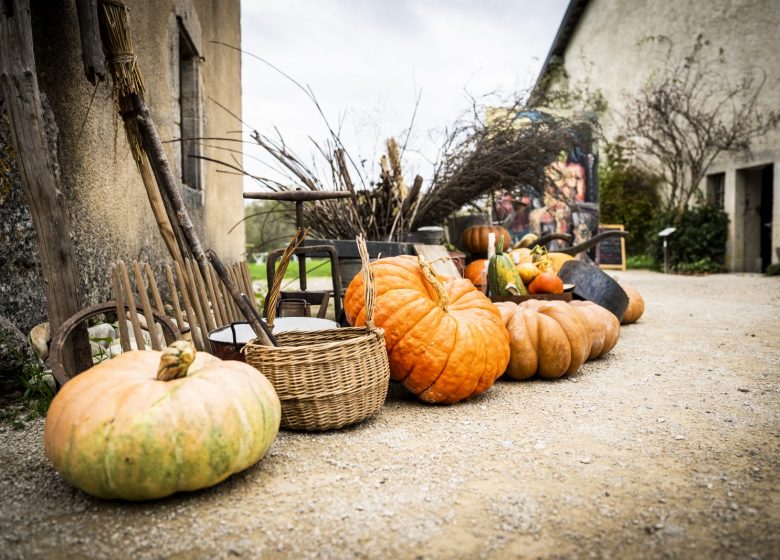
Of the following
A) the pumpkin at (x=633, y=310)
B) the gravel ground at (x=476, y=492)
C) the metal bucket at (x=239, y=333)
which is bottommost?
the gravel ground at (x=476, y=492)

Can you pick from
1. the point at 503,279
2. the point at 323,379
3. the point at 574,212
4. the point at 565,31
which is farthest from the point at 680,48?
the point at 323,379

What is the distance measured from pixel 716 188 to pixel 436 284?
12769mm

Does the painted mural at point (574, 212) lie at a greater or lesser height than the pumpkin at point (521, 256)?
greater

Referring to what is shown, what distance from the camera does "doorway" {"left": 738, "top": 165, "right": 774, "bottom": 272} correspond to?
12.2m

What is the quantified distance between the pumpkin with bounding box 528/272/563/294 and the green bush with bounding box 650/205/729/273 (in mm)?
9278

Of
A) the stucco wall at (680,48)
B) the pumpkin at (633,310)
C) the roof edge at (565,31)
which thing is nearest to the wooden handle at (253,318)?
the pumpkin at (633,310)

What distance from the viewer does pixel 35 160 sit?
7.77 feet

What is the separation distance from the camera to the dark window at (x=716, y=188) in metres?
12.9

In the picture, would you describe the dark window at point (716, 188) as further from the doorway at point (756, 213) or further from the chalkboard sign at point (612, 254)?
the chalkboard sign at point (612, 254)

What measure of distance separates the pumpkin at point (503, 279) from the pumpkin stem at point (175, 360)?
2.79 m

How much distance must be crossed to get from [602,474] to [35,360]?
252cm

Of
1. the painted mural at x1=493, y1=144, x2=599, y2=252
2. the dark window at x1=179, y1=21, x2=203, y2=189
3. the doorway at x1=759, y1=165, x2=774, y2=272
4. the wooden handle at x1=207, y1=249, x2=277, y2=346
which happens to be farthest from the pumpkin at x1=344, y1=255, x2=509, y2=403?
the doorway at x1=759, y1=165, x2=774, y2=272

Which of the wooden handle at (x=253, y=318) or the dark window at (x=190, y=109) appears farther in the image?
the dark window at (x=190, y=109)

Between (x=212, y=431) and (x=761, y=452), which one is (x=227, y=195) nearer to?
(x=212, y=431)
